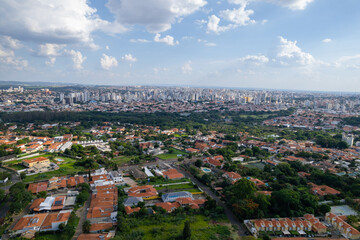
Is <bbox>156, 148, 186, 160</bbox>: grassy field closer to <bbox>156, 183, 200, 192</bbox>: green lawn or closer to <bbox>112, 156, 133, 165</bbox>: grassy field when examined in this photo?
<bbox>112, 156, 133, 165</bbox>: grassy field

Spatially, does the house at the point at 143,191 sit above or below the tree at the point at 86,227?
below

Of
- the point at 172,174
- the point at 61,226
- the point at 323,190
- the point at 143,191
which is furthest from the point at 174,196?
the point at 323,190

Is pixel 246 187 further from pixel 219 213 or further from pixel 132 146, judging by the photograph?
pixel 132 146

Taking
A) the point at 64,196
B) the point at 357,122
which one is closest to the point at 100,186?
the point at 64,196

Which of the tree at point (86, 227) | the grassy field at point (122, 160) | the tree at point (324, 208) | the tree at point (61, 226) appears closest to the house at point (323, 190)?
the tree at point (324, 208)

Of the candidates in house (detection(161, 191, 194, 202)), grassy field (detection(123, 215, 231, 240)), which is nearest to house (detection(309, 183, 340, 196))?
grassy field (detection(123, 215, 231, 240))

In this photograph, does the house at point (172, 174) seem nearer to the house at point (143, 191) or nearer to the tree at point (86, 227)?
the house at point (143, 191)
